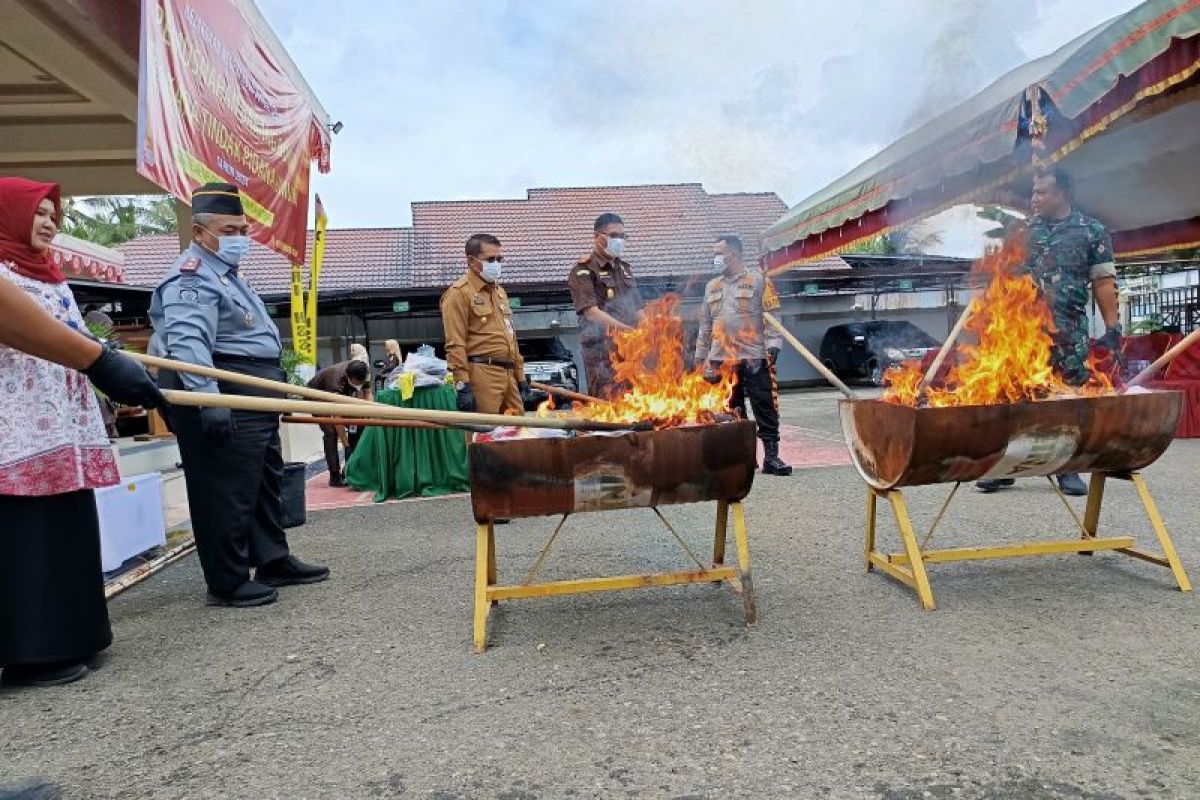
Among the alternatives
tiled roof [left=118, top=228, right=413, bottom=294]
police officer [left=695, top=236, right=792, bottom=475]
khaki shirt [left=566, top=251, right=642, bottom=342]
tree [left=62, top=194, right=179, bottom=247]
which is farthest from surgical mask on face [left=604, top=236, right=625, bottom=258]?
tree [left=62, top=194, right=179, bottom=247]

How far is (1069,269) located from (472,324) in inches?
154

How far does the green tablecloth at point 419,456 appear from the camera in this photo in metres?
6.84

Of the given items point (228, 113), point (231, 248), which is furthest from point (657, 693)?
point (228, 113)


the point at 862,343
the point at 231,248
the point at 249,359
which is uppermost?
the point at 231,248

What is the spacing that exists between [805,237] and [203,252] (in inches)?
314

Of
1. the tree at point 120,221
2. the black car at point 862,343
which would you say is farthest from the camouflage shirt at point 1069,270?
the tree at point 120,221

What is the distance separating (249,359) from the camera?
370 centimetres

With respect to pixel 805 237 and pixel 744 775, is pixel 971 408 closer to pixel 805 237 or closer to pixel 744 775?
pixel 744 775

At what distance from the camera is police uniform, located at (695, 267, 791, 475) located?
20.8 feet

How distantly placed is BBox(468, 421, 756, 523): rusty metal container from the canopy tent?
4.04 m

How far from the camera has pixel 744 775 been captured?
77.3 inches

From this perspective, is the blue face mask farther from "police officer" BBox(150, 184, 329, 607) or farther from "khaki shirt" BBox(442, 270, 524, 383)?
"khaki shirt" BBox(442, 270, 524, 383)

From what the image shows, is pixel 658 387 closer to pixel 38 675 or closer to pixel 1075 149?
pixel 38 675

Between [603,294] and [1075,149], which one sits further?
[1075,149]
